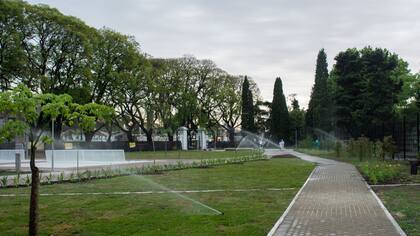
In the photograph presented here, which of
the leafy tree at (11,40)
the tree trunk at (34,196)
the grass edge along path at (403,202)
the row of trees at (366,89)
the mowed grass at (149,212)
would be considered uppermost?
the leafy tree at (11,40)

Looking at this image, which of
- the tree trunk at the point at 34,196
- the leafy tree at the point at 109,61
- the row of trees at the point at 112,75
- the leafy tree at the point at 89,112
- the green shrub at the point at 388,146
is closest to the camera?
the leafy tree at the point at 89,112

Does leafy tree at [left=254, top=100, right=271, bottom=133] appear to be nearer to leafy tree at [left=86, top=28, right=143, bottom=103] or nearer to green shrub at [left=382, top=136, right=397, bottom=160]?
leafy tree at [left=86, top=28, right=143, bottom=103]

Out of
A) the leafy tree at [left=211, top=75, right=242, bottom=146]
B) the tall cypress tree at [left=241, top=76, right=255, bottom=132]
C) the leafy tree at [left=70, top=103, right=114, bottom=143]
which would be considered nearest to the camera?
the leafy tree at [left=70, top=103, right=114, bottom=143]

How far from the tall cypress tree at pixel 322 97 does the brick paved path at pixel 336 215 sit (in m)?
41.9

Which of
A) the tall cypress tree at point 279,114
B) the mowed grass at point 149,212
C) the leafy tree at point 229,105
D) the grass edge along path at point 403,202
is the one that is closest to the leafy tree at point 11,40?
the mowed grass at point 149,212

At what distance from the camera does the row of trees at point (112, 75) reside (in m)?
47.8

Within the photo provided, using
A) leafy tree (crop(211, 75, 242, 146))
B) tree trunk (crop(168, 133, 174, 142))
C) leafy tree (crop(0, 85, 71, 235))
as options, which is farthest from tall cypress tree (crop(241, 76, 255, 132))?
leafy tree (crop(0, 85, 71, 235))

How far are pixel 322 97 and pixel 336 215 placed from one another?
174 feet

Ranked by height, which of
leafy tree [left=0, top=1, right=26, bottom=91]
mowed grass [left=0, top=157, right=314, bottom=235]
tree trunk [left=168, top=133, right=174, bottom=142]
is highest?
leafy tree [left=0, top=1, right=26, bottom=91]

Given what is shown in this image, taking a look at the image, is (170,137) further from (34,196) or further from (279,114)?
(34,196)

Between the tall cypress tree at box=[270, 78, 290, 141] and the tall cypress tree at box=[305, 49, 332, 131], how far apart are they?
17.2 metres

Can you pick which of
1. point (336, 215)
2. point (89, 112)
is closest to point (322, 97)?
point (336, 215)

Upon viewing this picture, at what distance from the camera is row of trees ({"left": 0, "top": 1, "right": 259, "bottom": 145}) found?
47.8 meters

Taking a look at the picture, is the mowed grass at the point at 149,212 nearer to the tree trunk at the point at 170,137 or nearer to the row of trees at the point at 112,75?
the row of trees at the point at 112,75
